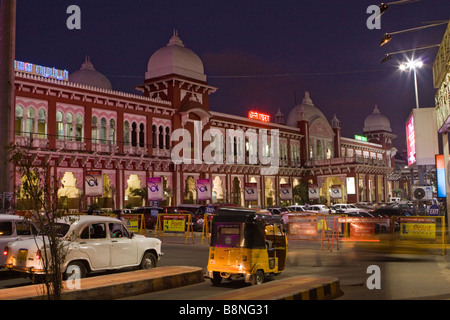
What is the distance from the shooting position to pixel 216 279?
11.2 meters

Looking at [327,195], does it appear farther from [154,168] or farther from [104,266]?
[104,266]

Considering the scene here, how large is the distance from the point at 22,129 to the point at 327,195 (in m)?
41.4

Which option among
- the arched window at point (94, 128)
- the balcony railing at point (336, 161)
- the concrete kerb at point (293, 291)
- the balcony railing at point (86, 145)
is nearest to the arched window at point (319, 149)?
the balcony railing at point (336, 161)

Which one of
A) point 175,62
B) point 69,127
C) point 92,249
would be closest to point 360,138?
point 175,62

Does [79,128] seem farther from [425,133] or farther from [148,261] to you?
[148,261]

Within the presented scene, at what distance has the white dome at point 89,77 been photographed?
142 ft

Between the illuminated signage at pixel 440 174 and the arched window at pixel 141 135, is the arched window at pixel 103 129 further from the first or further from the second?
the illuminated signage at pixel 440 174

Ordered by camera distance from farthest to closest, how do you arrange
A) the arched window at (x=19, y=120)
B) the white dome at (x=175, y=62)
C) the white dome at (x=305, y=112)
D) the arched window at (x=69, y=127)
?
the white dome at (x=305, y=112) → the white dome at (x=175, y=62) → the arched window at (x=69, y=127) → the arched window at (x=19, y=120)

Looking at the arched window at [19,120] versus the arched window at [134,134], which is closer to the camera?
the arched window at [19,120]

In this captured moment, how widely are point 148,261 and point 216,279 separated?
270 cm

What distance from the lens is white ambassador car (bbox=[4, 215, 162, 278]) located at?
10.6 meters

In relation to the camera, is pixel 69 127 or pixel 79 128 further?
pixel 79 128

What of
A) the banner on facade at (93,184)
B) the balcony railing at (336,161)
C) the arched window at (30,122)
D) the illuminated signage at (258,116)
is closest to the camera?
the banner on facade at (93,184)

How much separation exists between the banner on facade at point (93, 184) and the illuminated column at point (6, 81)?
13295 mm
